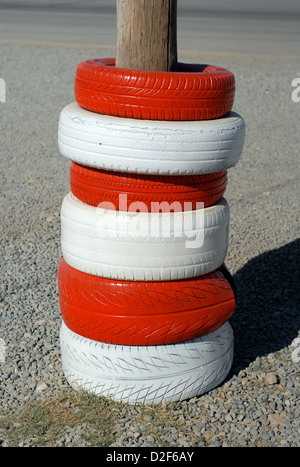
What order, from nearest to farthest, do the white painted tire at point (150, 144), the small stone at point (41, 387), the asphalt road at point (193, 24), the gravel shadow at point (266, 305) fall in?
the white painted tire at point (150, 144), the small stone at point (41, 387), the gravel shadow at point (266, 305), the asphalt road at point (193, 24)

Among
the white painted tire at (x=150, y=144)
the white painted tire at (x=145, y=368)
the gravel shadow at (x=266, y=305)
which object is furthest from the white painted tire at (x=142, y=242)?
the gravel shadow at (x=266, y=305)

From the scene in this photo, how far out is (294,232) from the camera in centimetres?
511

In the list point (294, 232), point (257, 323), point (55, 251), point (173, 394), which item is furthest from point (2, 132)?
point (173, 394)

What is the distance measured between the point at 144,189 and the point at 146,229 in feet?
0.61

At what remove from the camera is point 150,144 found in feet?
8.61

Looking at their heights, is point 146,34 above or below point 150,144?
above

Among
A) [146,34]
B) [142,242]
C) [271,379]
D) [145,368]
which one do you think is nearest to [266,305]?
[271,379]

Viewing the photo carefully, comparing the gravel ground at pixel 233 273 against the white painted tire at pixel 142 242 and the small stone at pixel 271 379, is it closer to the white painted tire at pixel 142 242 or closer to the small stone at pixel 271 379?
the small stone at pixel 271 379

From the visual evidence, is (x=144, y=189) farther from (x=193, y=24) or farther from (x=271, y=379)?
(x=193, y=24)

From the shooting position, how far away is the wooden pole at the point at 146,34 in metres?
2.77

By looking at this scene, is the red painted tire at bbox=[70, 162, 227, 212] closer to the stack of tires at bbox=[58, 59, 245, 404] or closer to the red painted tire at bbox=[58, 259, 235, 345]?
the stack of tires at bbox=[58, 59, 245, 404]

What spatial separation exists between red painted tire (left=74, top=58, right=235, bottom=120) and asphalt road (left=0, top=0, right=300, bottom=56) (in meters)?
9.57
